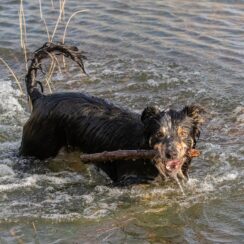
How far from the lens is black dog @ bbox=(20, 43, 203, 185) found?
6492 millimetres

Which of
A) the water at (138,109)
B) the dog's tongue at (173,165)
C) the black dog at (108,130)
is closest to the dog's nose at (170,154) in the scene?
the black dog at (108,130)

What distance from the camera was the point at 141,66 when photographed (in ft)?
37.9

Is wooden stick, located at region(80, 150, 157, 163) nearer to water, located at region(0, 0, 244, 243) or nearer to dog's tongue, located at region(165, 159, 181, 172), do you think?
dog's tongue, located at region(165, 159, 181, 172)

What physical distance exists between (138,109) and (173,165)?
3.32 metres

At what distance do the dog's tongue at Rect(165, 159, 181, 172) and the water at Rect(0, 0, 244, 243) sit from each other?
0.48m

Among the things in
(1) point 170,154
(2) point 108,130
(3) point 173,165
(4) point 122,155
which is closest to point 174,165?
(3) point 173,165

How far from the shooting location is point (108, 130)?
7.50 meters

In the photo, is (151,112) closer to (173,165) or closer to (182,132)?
(182,132)

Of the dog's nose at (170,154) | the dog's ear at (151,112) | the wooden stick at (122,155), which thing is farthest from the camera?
the dog's ear at (151,112)

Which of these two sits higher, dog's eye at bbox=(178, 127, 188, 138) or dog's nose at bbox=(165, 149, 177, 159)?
dog's eye at bbox=(178, 127, 188, 138)

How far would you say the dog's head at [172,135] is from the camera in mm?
6387

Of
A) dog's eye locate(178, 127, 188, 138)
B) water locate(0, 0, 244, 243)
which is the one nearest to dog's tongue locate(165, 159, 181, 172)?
dog's eye locate(178, 127, 188, 138)

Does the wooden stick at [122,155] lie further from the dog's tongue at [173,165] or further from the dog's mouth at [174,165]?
the dog's tongue at [173,165]

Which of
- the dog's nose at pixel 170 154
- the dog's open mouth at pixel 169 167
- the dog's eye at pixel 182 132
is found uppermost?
the dog's eye at pixel 182 132
